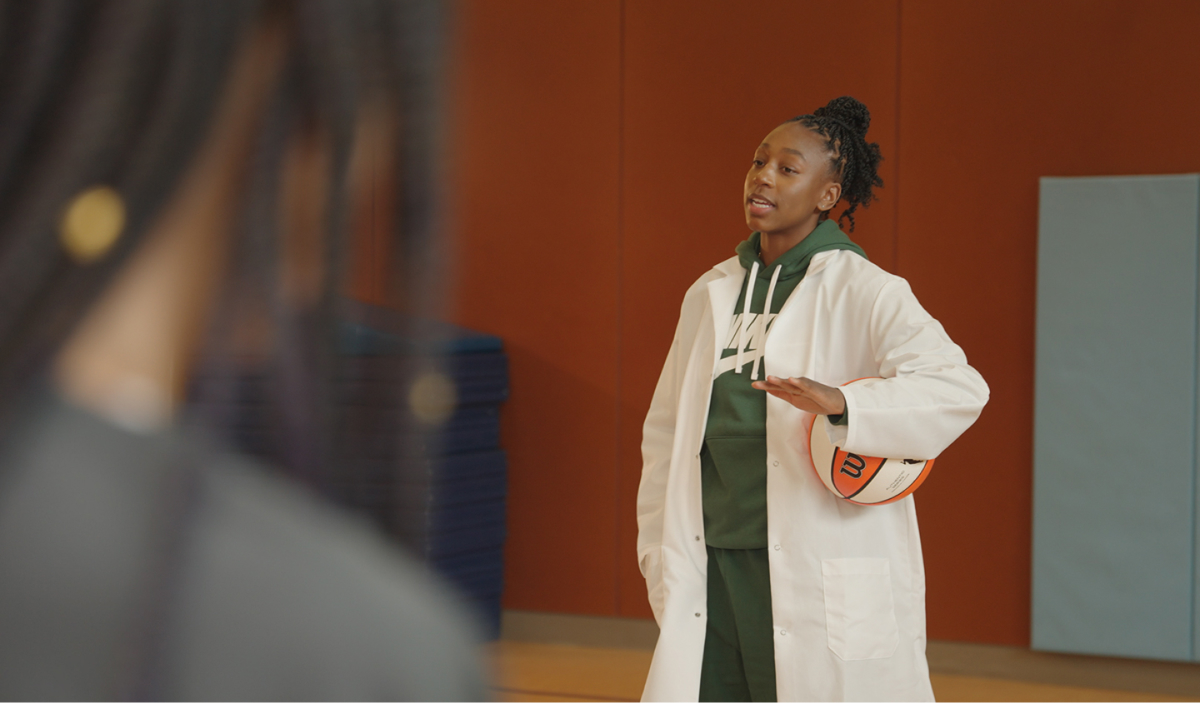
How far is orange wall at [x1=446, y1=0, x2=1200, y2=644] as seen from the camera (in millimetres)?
4355

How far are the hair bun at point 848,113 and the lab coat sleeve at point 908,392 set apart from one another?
0.58 meters

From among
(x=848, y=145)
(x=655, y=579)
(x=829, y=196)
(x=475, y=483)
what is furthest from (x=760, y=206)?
(x=475, y=483)

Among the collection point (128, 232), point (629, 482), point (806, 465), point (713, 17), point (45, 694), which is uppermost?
point (713, 17)

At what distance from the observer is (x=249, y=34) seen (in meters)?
0.35

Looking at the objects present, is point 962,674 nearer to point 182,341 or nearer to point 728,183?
point 728,183

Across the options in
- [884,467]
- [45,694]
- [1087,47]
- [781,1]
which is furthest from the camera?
[781,1]

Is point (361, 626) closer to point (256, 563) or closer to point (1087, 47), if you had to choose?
point (256, 563)

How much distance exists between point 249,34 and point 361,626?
0.61 feet

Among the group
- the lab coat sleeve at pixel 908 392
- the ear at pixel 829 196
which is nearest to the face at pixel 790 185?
the ear at pixel 829 196

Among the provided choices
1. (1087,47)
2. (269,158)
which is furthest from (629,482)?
(269,158)

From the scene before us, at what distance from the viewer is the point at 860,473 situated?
2197 mm

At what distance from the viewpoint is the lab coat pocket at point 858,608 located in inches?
88.0

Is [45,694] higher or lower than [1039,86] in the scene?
lower

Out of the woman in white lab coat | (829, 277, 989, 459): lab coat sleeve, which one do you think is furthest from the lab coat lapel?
(829, 277, 989, 459): lab coat sleeve
